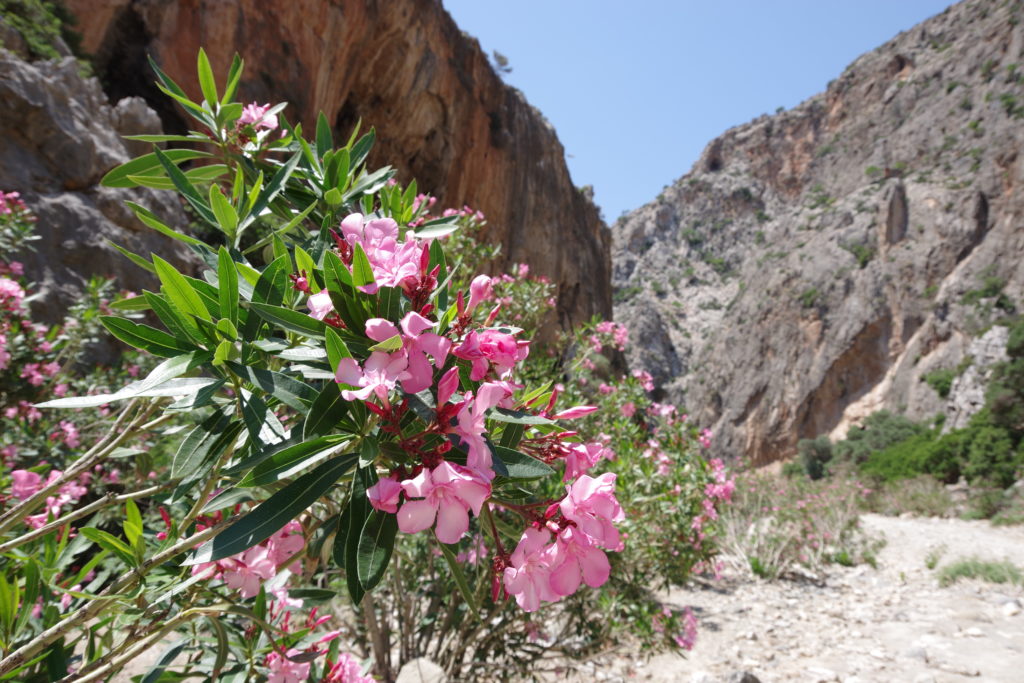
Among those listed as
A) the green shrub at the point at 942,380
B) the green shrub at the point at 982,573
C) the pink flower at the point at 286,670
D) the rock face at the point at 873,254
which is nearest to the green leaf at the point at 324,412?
the pink flower at the point at 286,670

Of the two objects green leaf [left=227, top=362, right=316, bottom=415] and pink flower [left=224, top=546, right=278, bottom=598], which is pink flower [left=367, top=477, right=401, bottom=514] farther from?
pink flower [left=224, top=546, right=278, bottom=598]

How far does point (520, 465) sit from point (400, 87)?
10577mm

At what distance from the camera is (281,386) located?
0.67 m

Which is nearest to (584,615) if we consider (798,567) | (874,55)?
(798,567)

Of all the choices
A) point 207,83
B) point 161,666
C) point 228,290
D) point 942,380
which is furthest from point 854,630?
point 942,380

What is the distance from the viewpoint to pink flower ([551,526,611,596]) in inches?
25.3

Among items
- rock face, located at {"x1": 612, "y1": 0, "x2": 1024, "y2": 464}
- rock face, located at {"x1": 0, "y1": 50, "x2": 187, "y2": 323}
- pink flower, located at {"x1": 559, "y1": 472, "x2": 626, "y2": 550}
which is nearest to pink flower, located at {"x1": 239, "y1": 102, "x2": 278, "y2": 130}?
pink flower, located at {"x1": 559, "y1": 472, "x2": 626, "y2": 550}

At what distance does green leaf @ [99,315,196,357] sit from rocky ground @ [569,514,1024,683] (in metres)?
2.88

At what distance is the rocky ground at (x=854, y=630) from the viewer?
11.4 ft

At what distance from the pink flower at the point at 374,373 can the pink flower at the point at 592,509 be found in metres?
0.26

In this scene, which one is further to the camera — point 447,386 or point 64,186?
point 64,186

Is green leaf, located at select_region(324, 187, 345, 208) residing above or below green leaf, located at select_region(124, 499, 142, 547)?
above

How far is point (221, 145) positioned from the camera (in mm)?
1220

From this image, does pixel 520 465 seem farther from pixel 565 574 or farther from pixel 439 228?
pixel 439 228
